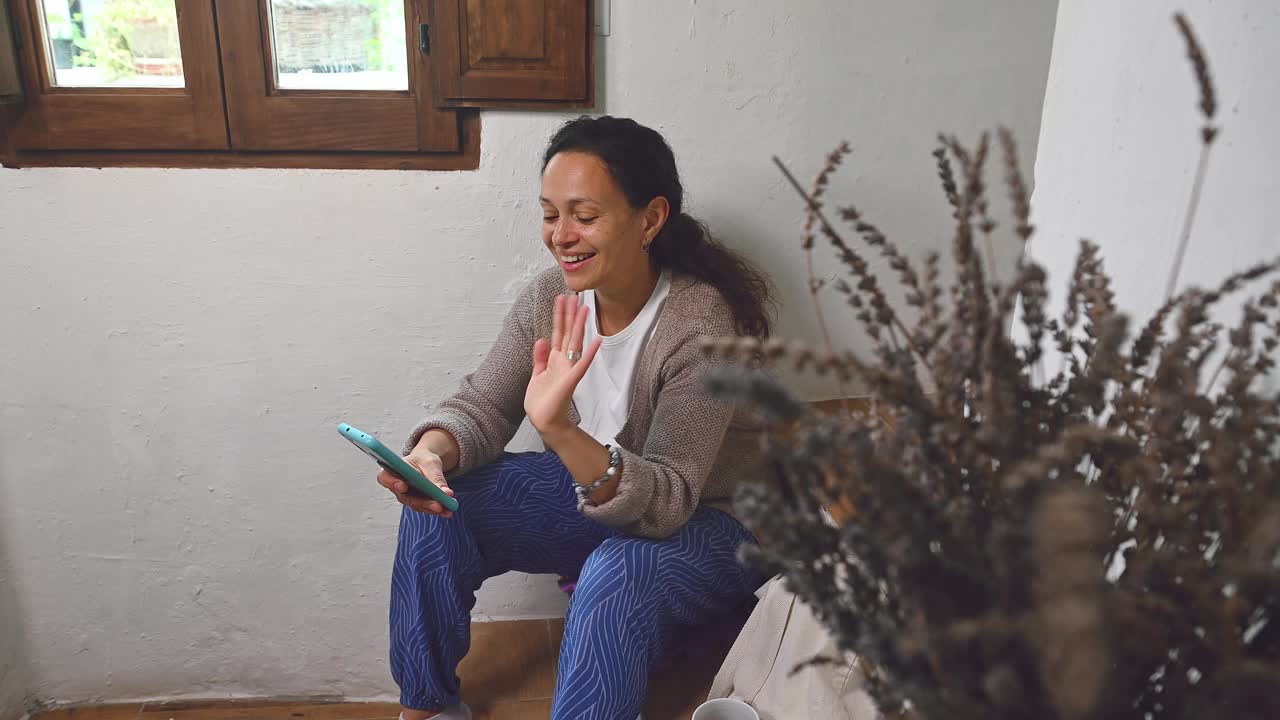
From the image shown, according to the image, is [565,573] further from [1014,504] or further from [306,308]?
[1014,504]

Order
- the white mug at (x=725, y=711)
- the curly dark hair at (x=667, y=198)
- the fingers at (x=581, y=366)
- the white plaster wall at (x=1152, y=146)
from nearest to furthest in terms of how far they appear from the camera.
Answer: the white plaster wall at (x=1152, y=146) < the white mug at (x=725, y=711) < the fingers at (x=581, y=366) < the curly dark hair at (x=667, y=198)

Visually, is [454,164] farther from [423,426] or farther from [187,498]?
[187,498]

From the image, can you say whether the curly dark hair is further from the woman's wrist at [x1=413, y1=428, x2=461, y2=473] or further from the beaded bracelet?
the woman's wrist at [x1=413, y1=428, x2=461, y2=473]

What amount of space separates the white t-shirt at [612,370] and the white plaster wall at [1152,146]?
735 mm

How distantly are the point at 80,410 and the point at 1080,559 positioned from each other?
7.27 feet

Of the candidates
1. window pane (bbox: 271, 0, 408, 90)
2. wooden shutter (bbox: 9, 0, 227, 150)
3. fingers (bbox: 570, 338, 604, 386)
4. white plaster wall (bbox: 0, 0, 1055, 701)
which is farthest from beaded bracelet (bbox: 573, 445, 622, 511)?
wooden shutter (bbox: 9, 0, 227, 150)

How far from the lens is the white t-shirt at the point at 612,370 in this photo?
1683 mm

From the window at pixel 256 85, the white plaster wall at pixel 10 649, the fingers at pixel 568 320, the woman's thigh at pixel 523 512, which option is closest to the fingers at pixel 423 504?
the woman's thigh at pixel 523 512

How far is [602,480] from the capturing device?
4.64 feet

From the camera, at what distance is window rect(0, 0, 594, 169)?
1777mm

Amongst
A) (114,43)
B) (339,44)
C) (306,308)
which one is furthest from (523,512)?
(114,43)

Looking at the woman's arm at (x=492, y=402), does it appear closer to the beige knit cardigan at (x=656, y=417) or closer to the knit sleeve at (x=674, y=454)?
the beige knit cardigan at (x=656, y=417)

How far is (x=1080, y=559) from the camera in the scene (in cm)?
36

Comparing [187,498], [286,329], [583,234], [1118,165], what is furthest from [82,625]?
[1118,165]
